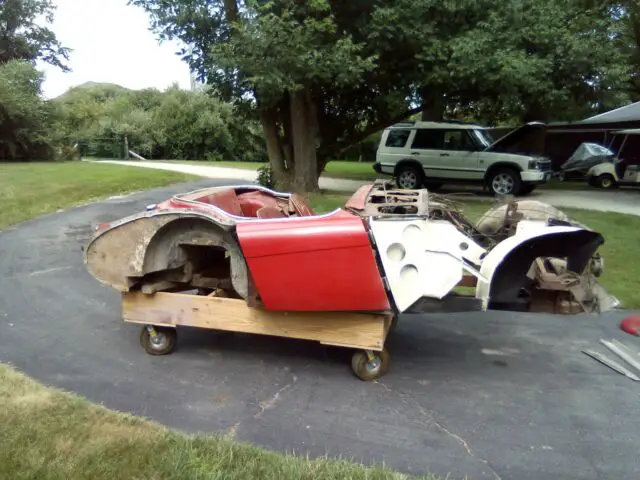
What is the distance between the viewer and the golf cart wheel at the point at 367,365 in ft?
13.5

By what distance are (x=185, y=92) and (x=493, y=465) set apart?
147 ft

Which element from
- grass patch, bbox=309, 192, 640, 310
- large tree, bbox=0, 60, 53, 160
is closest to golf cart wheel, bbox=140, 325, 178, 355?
grass patch, bbox=309, 192, 640, 310

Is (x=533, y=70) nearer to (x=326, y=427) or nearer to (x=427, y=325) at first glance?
(x=427, y=325)

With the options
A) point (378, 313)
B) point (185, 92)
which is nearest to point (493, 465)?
point (378, 313)

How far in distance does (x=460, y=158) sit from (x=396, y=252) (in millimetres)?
13056

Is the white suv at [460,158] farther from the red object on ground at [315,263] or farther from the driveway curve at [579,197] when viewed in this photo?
the red object on ground at [315,263]

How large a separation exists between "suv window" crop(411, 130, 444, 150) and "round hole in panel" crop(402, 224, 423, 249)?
1324cm

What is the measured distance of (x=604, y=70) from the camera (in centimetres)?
1462

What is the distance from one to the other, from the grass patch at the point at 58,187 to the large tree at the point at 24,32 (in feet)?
96.7

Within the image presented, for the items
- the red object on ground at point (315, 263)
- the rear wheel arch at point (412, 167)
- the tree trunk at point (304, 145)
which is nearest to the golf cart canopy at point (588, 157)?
the rear wheel arch at point (412, 167)

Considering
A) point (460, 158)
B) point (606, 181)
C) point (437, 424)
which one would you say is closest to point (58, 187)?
point (460, 158)

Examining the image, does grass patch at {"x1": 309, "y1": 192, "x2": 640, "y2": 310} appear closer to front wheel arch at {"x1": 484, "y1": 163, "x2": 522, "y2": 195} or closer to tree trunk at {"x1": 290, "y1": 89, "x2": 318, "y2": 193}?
tree trunk at {"x1": 290, "y1": 89, "x2": 318, "y2": 193}

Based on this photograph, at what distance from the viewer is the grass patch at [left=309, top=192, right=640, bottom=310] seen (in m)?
6.45

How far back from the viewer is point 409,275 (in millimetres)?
3742
